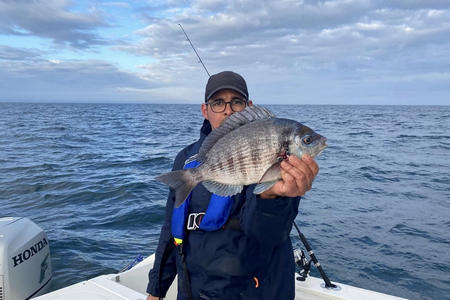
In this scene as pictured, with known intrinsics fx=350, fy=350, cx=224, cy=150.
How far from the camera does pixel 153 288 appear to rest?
3393mm

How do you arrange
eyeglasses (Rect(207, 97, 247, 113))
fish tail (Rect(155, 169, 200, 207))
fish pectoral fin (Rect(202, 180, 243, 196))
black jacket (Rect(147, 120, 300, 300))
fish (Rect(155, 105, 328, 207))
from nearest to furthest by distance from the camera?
1. fish (Rect(155, 105, 328, 207))
2. fish pectoral fin (Rect(202, 180, 243, 196))
3. fish tail (Rect(155, 169, 200, 207))
4. black jacket (Rect(147, 120, 300, 300))
5. eyeglasses (Rect(207, 97, 247, 113))

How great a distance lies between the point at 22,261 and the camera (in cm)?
483

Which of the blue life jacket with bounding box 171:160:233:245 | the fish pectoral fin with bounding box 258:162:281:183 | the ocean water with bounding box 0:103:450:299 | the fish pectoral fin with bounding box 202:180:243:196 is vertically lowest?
the ocean water with bounding box 0:103:450:299

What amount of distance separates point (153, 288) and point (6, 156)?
18.0m

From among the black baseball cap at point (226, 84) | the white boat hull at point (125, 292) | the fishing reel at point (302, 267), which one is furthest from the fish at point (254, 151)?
the fishing reel at point (302, 267)

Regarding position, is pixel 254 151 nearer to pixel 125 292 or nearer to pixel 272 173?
pixel 272 173

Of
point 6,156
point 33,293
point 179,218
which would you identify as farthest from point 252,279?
point 6,156

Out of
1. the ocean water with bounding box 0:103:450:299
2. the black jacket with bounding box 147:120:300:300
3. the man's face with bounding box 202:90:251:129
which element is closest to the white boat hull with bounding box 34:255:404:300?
the black jacket with bounding box 147:120:300:300

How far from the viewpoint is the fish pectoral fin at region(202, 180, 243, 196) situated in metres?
2.46

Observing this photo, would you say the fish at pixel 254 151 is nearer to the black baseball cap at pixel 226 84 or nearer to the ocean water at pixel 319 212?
the black baseball cap at pixel 226 84

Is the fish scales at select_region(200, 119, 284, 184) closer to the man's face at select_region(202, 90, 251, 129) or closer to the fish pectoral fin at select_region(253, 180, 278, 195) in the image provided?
the fish pectoral fin at select_region(253, 180, 278, 195)

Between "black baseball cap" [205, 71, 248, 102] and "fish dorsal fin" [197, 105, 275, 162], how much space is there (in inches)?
26.4

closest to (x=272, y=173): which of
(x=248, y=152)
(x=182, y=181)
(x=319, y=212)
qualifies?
(x=248, y=152)

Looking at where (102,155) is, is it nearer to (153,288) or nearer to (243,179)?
(153,288)
